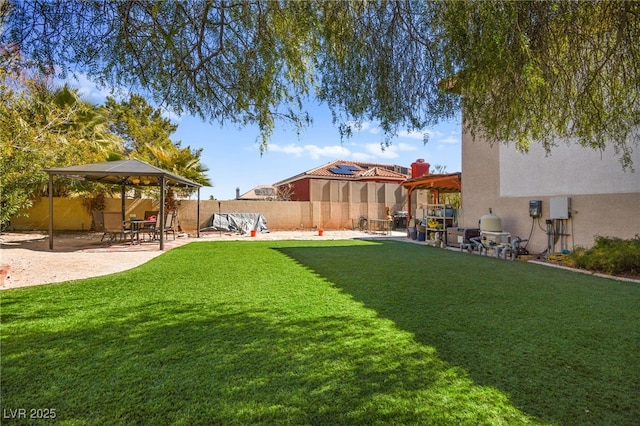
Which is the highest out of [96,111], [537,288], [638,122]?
[96,111]

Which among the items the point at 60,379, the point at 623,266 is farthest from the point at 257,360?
the point at 623,266

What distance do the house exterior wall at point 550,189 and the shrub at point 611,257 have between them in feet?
2.55

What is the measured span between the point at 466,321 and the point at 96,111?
648 inches

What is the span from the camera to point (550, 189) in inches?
369

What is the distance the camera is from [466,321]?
3867 millimetres

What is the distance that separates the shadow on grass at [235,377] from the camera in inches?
82.6

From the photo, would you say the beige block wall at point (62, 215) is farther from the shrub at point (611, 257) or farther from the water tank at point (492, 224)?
the shrub at point (611, 257)

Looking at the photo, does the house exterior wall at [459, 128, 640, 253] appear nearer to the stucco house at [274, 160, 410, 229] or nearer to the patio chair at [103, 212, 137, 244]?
the stucco house at [274, 160, 410, 229]

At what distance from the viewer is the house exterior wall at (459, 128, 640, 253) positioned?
801 centimetres

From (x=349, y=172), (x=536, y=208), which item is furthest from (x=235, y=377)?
(x=349, y=172)

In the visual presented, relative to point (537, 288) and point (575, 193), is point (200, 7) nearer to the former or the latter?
point (537, 288)

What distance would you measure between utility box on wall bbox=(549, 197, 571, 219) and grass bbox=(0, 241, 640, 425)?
12.1ft

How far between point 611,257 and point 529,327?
4.80 metres

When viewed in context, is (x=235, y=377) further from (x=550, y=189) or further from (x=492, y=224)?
(x=550, y=189)
